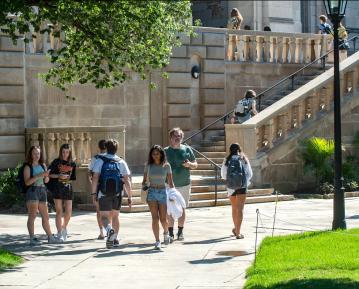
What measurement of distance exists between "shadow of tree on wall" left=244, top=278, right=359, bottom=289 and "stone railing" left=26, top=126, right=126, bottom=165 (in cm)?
1087

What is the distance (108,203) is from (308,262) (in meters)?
3.82

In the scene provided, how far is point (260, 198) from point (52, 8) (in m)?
8.74

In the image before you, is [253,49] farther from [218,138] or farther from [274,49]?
[218,138]

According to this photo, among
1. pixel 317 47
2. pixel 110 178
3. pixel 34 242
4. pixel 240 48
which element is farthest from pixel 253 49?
pixel 34 242

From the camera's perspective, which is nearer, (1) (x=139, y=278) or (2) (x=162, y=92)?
(1) (x=139, y=278)

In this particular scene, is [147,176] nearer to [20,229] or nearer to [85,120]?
[20,229]

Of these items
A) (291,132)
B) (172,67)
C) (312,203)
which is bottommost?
(312,203)

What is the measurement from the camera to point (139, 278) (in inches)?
492

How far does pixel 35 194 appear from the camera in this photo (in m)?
15.9

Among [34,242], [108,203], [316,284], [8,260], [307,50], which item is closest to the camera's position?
[316,284]

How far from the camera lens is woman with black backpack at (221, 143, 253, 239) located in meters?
16.2

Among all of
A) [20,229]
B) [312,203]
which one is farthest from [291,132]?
[20,229]

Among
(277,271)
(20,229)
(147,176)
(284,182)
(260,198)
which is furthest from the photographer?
(284,182)

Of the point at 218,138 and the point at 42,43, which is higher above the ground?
the point at 42,43
